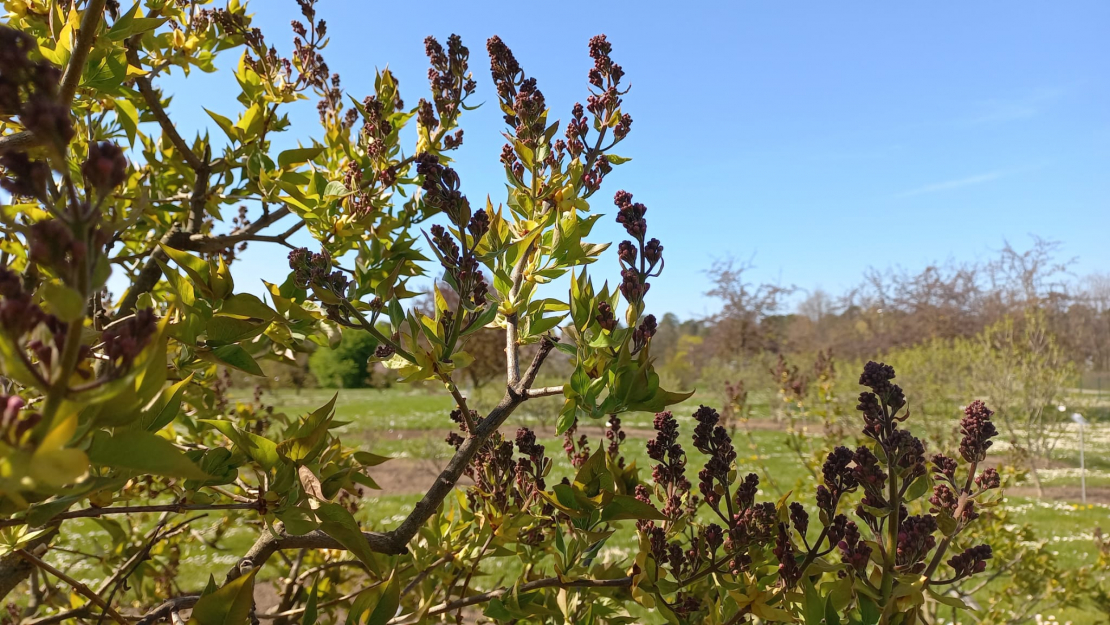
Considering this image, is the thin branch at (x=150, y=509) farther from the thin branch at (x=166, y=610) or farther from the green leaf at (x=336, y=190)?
the green leaf at (x=336, y=190)

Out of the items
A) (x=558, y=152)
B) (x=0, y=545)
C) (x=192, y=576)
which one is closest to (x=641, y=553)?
(x=558, y=152)

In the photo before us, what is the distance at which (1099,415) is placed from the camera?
80.5ft

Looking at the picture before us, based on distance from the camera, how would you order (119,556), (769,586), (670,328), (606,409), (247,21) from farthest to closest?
(670,328), (119,556), (247,21), (769,586), (606,409)

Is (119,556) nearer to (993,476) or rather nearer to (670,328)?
(993,476)

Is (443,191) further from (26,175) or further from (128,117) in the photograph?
(128,117)

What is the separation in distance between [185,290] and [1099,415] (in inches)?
1317

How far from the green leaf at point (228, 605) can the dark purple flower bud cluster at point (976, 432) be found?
1.32 m

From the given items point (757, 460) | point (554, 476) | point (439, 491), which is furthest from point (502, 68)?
point (554, 476)

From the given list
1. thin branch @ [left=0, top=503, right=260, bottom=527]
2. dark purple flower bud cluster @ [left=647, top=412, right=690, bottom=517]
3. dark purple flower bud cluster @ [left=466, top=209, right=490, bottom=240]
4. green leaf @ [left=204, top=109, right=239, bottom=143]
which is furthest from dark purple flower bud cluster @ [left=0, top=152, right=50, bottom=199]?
green leaf @ [left=204, top=109, right=239, bottom=143]

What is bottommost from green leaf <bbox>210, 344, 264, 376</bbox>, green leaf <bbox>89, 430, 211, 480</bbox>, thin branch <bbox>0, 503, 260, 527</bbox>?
thin branch <bbox>0, 503, 260, 527</bbox>

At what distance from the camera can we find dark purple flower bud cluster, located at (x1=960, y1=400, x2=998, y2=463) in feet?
3.90

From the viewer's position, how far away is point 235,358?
104 cm

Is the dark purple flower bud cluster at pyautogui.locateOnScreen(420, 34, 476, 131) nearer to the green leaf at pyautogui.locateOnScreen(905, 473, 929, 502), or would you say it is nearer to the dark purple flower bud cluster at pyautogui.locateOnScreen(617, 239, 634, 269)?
the dark purple flower bud cluster at pyautogui.locateOnScreen(617, 239, 634, 269)

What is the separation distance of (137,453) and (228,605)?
1.37ft
